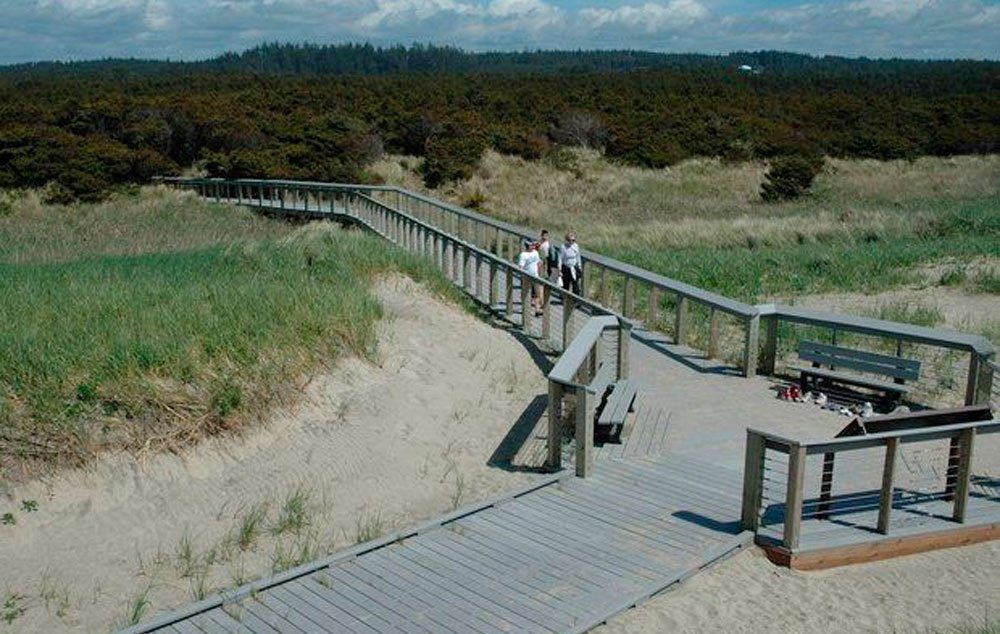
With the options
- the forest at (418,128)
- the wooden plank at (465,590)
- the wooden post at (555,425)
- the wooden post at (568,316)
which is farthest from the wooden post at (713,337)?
the forest at (418,128)

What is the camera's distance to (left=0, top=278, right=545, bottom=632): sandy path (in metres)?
7.50

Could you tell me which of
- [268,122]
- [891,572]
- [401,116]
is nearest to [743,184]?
[401,116]

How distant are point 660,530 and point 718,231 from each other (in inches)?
854

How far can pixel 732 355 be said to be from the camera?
42.5ft

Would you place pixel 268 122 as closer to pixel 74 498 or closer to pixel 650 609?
pixel 74 498

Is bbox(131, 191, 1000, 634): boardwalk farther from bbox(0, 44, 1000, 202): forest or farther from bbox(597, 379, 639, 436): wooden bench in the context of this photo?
bbox(0, 44, 1000, 202): forest

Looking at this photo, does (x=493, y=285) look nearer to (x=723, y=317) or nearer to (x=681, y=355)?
(x=723, y=317)

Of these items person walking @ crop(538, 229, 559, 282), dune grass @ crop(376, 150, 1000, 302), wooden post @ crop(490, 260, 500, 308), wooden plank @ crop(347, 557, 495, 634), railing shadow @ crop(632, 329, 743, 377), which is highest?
person walking @ crop(538, 229, 559, 282)

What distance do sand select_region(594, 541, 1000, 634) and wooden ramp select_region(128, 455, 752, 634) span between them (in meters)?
0.15

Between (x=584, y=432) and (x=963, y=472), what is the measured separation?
3040 millimetres

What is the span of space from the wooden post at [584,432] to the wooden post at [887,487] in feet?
7.91

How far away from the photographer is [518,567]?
7.05m

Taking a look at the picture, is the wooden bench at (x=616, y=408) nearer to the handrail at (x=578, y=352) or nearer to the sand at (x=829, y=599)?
the handrail at (x=578, y=352)

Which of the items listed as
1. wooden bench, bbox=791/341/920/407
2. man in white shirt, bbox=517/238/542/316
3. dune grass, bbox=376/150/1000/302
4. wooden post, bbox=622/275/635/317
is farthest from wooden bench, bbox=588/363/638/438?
dune grass, bbox=376/150/1000/302
